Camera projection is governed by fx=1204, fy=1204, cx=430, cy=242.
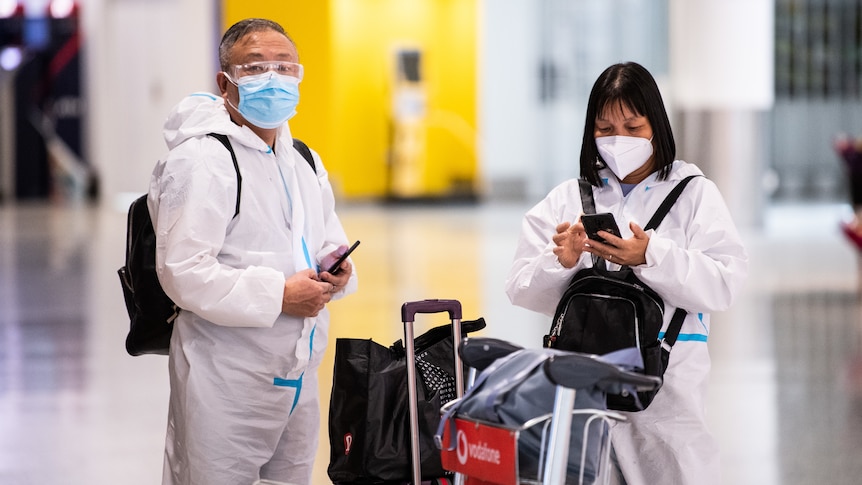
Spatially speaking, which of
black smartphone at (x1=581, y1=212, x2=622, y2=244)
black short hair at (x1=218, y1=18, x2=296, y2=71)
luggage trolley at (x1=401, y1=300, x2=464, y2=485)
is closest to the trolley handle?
luggage trolley at (x1=401, y1=300, x2=464, y2=485)

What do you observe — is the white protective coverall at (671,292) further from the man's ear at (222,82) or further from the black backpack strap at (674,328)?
the man's ear at (222,82)

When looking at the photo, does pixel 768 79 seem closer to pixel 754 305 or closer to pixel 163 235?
pixel 754 305

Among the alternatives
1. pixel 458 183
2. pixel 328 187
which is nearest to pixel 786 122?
pixel 458 183

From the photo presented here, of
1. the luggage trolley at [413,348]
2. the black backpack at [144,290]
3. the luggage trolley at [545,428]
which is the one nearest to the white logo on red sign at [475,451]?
the luggage trolley at [545,428]

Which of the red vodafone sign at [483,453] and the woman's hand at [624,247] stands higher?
the woman's hand at [624,247]

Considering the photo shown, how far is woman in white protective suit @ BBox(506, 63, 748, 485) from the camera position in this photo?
9.07 ft

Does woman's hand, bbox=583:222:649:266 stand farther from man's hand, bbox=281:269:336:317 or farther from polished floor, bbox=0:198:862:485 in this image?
polished floor, bbox=0:198:862:485

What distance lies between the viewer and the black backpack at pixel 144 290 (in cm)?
304

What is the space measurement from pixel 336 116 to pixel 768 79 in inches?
329

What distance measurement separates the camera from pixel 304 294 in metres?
2.88

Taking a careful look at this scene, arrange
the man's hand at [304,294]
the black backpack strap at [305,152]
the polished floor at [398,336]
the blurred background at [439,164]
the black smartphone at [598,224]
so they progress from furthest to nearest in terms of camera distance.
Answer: the blurred background at [439,164] < the polished floor at [398,336] < the black backpack strap at [305,152] < the man's hand at [304,294] < the black smartphone at [598,224]

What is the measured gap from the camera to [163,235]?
2.88 m

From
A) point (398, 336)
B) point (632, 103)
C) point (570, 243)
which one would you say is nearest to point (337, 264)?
point (570, 243)

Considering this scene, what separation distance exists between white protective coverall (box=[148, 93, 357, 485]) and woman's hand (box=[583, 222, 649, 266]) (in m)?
0.75
